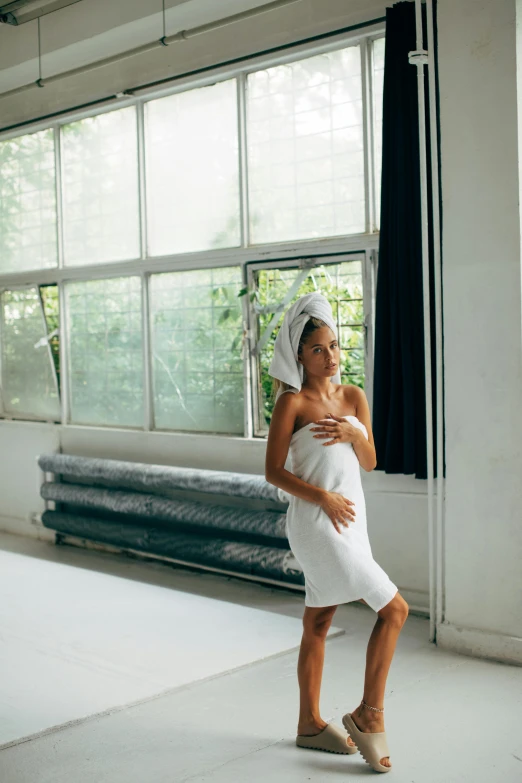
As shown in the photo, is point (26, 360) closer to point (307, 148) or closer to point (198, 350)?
point (198, 350)

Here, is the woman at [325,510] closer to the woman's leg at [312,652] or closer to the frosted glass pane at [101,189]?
the woman's leg at [312,652]

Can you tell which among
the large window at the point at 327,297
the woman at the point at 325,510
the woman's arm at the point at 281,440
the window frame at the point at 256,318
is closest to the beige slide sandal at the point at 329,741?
the woman at the point at 325,510

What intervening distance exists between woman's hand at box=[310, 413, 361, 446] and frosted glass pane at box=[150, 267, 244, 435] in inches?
105

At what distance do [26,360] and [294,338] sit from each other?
15.0 feet

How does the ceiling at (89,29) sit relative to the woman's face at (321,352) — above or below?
above

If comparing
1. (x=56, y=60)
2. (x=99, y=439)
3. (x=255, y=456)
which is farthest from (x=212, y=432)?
(x=56, y=60)

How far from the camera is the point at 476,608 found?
3961 mm

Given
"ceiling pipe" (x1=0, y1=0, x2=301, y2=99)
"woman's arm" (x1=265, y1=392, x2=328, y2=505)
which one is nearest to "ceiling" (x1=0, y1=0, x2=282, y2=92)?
"ceiling pipe" (x1=0, y1=0, x2=301, y2=99)

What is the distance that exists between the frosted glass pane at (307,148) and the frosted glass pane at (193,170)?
0.19 meters

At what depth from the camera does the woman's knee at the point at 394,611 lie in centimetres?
282

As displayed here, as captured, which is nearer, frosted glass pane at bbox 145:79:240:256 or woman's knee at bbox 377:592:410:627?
woman's knee at bbox 377:592:410:627

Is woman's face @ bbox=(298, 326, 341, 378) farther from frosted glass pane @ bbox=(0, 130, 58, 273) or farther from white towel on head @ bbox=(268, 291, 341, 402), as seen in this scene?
frosted glass pane @ bbox=(0, 130, 58, 273)

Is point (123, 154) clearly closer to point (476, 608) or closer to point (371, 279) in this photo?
point (371, 279)

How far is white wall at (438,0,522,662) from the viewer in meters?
3.79
